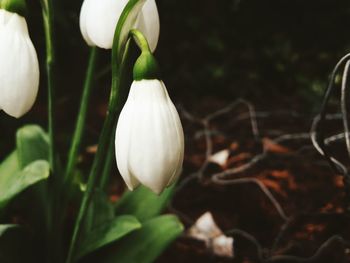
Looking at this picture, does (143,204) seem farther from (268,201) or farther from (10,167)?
(268,201)

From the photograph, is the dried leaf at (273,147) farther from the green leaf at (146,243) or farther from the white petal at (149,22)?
the white petal at (149,22)

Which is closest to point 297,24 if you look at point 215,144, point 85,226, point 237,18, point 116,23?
point 237,18

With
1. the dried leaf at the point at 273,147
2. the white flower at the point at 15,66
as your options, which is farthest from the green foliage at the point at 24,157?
the dried leaf at the point at 273,147

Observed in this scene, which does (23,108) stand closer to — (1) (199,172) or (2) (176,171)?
(2) (176,171)

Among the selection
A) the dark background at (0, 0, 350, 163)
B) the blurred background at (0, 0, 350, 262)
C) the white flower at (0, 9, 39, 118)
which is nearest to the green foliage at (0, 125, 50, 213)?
the white flower at (0, 9, 39, 118)

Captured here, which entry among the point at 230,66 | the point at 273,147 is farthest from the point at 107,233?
the point at 230,66

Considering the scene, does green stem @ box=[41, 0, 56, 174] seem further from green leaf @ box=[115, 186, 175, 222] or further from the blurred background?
the blurred background
